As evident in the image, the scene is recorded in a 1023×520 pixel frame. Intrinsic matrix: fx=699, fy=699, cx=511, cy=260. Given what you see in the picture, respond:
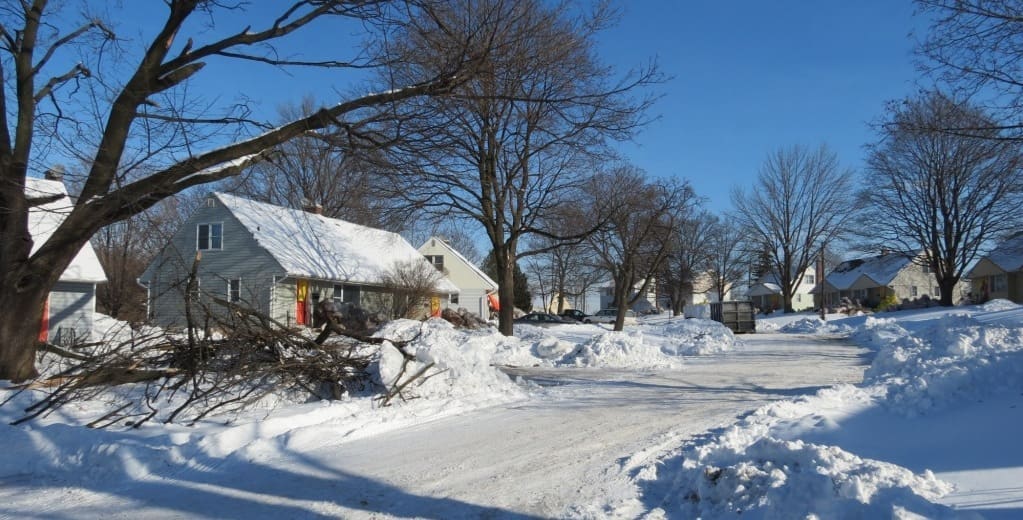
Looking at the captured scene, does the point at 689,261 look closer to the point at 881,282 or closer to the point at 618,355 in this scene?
the point at 881,282

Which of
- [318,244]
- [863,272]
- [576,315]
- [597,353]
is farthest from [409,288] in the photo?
[863,272]

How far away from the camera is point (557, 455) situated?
288 inches

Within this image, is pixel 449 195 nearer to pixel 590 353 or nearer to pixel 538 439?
pixel 590 353

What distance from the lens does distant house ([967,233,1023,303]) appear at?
49.6 meters

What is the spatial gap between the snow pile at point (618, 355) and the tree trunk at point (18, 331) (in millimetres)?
11336

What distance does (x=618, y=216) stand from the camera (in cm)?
2386

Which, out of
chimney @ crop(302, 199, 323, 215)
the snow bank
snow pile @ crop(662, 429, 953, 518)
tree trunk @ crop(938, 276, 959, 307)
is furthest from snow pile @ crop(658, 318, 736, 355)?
tree trunk @ crop(938, 276, 959, 307)

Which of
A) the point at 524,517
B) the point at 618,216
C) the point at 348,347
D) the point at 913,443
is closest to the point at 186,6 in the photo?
the point at 348,347

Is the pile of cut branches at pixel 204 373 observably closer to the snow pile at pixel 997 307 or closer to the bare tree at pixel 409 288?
the bare tree at pixel 409 288

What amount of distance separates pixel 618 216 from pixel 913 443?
17454mm

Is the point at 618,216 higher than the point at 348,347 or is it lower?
higher

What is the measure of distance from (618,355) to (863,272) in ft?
221

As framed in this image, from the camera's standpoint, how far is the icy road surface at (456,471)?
18.4 ft

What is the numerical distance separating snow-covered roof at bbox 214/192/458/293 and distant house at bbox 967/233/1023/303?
125 ft
